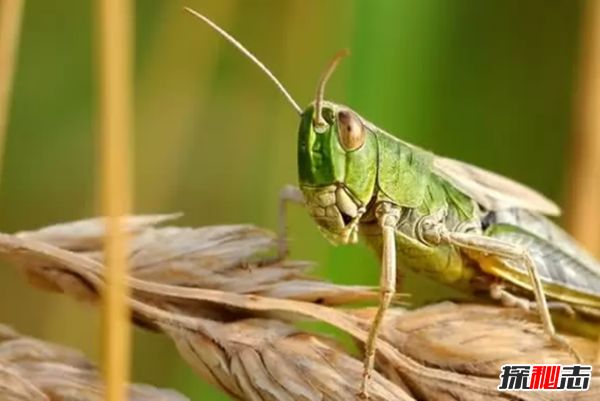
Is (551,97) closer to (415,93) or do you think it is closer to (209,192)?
(415,93)

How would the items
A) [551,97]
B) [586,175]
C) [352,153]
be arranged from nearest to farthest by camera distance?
[352,153], [586,175], [551,97]

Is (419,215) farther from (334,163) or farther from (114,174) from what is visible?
(114,174)

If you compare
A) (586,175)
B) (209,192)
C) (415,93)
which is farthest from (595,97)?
(209,192)

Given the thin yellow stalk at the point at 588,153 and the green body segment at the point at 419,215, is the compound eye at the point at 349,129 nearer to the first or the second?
the green body segment at the point at 419,215

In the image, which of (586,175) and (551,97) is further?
(551,97)

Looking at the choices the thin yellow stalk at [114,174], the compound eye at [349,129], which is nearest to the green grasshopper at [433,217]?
the compound eye at [349,129]

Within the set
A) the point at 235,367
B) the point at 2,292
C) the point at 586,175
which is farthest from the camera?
the point at 2,292

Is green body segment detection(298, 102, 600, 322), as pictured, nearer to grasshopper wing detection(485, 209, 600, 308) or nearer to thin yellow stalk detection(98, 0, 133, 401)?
grasshopper wing detection(485, 209, 600, 308)
